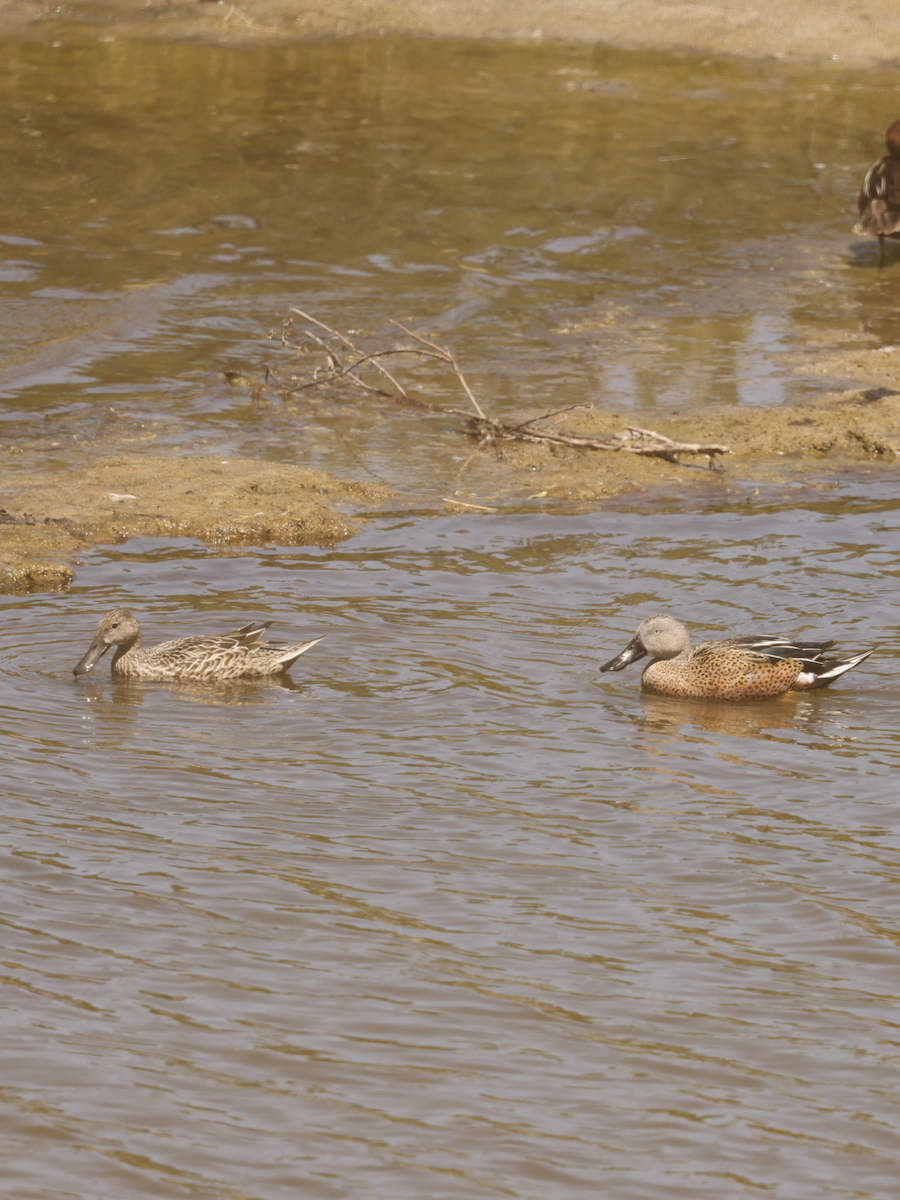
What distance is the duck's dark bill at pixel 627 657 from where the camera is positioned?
25.6 ft

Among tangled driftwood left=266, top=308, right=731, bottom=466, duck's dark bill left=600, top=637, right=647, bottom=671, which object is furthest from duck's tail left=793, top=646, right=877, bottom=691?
tangled driftwood left=266, top=308, right=731, bottom=466

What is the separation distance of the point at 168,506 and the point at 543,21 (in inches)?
603

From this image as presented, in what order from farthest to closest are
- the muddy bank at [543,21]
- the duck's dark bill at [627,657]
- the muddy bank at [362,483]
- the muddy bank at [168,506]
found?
the muddy bank at [543,21] → the muddy bank at [362,483] → the muddy bank at [168,506] → the duck's dark bill at [627,657]

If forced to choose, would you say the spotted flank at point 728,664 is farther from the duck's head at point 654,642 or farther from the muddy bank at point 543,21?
the muddy bank at point 543,21

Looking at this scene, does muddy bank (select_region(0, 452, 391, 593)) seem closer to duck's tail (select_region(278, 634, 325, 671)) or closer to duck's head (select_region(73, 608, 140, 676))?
duck's head (select_region(73, 608, 140, 676))

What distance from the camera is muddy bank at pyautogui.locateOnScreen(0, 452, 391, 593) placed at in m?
9.56

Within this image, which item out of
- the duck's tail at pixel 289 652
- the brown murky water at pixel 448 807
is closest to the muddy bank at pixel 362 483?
the brown murky water at pixel 448 807

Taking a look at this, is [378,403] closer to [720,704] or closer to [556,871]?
[720,704]

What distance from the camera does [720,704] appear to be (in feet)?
26.1

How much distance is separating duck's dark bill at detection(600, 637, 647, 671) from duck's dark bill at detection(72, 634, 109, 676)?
231 cm

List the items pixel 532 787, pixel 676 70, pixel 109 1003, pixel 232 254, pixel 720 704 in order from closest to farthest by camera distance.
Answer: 1. pixel 109 1003
2. pixel 532 787
3. pixel 720 704
4. pixel 232 254
5. pixel 676 70

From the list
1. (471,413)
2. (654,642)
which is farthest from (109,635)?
(471,413)

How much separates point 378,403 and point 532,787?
6.60 metres

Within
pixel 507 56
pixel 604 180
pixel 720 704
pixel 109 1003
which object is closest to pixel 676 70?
pixel 507 56
